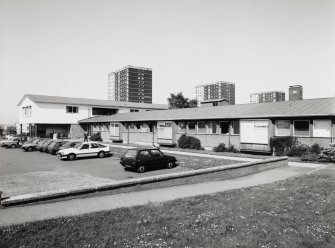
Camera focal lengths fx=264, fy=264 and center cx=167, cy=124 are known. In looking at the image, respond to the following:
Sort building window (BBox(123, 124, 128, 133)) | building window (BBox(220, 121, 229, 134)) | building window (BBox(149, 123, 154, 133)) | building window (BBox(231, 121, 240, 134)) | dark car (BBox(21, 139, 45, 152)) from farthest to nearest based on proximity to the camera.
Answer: building window (BBox(123, 124, 128, 133)) → building window (BBox(149, 123, 154, 133)) → dark car (BBox(21, 139, 45, 152)) → building window (BBox(220, 121, 229, 134)) → building window (BBox(231, 121, 240, 134))

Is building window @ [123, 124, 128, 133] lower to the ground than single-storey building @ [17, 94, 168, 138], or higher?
lower

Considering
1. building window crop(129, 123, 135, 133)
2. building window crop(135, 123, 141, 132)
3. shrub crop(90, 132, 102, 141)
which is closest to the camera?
building window crop(135, 123, 141, 132)

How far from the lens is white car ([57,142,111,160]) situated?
71.1 ft

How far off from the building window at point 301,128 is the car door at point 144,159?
12773 mm

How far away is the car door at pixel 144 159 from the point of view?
15.7 metres

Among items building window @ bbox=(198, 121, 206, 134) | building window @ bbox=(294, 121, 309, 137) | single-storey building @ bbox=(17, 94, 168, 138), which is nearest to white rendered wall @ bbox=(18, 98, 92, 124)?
single-storey building @ bbox=(17, 94, 168, 138)

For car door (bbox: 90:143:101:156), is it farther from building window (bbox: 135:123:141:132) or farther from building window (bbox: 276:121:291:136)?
building window (bbox: 276:121:291:136)

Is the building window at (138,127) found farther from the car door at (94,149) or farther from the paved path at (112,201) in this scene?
the paved path at (112,201)

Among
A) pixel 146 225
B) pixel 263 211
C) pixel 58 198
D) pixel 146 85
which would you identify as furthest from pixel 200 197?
pixel 146 85

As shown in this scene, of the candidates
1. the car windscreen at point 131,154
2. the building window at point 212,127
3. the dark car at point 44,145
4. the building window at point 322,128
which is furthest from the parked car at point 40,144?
the building window at point 322,128

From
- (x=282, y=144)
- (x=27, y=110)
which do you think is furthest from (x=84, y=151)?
(x=27, y=110)

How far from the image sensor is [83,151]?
73.8 ft

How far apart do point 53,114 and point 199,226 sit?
42297 millimetres

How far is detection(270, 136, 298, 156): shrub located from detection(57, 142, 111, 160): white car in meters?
14.3
